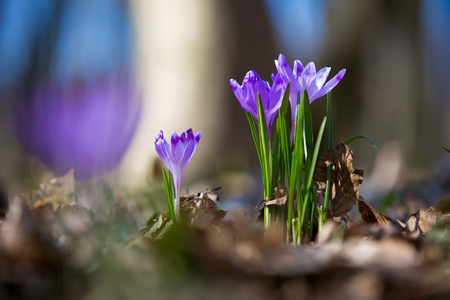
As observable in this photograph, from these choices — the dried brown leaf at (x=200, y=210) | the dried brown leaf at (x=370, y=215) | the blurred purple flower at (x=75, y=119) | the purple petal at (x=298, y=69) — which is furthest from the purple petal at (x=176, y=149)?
the blurred purple flower at (x=75, y=119)

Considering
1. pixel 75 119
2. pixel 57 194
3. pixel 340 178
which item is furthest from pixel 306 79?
A: pixel 75 119

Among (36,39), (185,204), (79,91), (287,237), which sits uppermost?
(36,39)

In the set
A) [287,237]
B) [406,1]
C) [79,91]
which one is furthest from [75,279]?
[406,1]

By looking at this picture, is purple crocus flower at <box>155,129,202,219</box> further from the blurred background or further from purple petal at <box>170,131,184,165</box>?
the blurred background

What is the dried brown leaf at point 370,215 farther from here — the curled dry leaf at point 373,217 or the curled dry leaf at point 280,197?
the curled dry leaf at point 280,197

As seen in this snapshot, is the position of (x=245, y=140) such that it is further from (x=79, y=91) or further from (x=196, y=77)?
(x=79, y=91)

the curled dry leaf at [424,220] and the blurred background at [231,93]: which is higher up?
the blurred background at [231,93]

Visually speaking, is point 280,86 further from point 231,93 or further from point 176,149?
point 231,93
